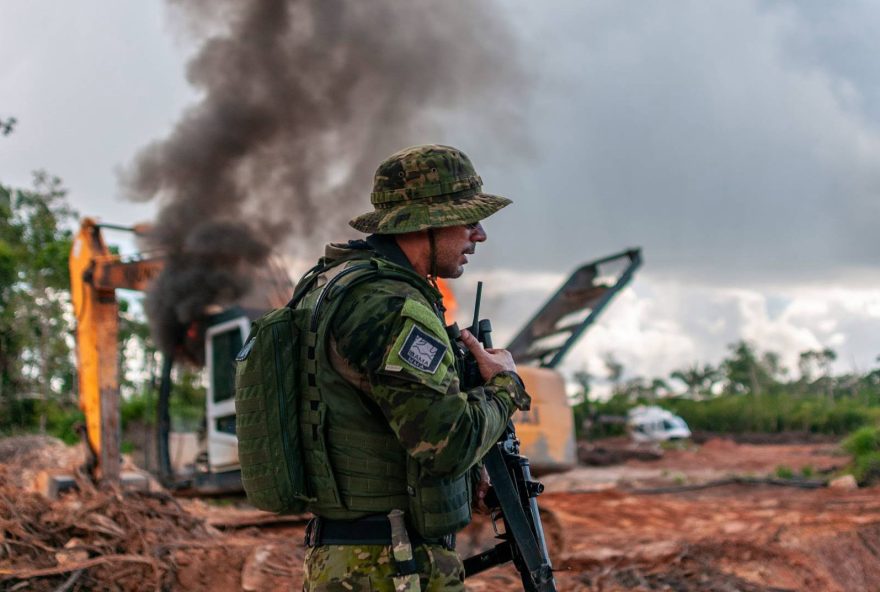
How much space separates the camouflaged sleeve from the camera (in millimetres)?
1876

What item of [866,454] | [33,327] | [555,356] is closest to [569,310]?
[555,356]

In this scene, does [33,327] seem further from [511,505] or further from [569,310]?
[511,505]

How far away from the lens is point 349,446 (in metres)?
2.02

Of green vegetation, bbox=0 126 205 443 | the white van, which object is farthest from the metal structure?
the white van

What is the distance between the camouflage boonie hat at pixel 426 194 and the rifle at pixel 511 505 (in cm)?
25

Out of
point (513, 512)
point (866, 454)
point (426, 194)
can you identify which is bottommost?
point (866, 454)

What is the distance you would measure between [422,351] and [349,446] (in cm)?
32

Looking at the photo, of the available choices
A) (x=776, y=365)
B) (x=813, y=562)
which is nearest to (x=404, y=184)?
(x=813, y=562)

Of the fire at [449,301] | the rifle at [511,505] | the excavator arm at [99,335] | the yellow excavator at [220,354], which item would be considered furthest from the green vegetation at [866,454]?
the rifle at [511,505]

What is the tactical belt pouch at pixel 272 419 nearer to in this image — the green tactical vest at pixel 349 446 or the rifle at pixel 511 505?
the green tactical vest at pixel 349 446

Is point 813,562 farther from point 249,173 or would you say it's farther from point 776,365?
point 776,365

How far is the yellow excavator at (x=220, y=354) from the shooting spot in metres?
7.84

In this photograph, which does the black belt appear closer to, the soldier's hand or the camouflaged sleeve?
the camouflaged sleeve

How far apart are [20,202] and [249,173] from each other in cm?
1949
